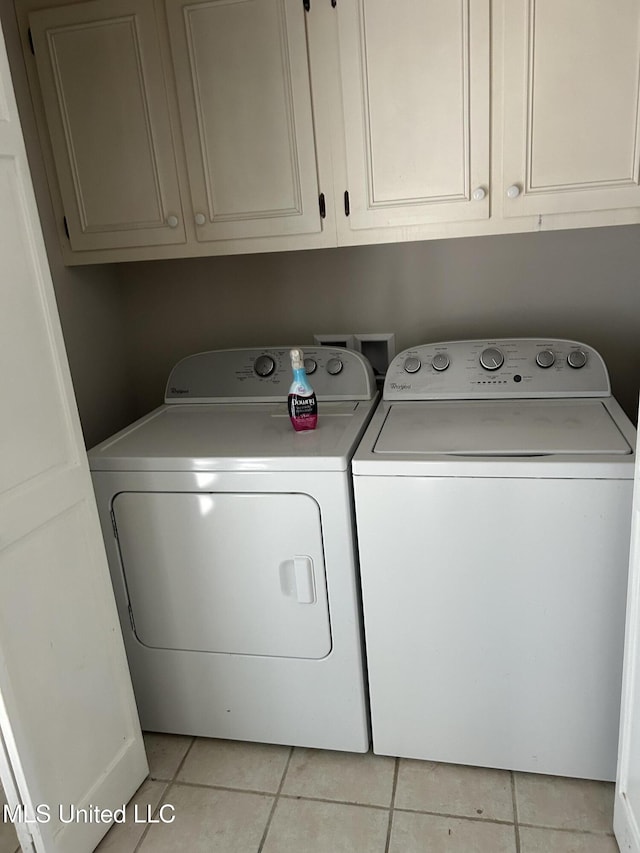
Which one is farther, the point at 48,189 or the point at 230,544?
the point at 48,189

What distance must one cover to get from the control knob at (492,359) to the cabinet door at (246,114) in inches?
25.2

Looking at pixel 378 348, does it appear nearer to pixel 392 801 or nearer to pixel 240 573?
pixel 240 573

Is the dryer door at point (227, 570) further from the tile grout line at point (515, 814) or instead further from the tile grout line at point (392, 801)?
the tile grout line at point (515, 814)

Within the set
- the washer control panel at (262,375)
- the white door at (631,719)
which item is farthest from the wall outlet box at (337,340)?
the white door at (631,719)

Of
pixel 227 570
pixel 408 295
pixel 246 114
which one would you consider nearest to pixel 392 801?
pixel 227 570

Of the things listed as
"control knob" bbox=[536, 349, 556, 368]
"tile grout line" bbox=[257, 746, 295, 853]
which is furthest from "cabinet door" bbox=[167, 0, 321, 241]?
"tile grout line" bbox=[257, 746, 295, 853]

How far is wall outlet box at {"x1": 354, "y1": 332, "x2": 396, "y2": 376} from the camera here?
2.33 m

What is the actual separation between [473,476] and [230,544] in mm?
675

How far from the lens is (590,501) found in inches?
60.0

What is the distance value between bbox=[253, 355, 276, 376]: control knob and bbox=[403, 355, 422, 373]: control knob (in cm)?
44

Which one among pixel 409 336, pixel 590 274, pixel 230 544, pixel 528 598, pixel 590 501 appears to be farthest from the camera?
pixel 409 336

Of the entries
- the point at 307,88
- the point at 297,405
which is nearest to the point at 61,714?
the point at 297,405

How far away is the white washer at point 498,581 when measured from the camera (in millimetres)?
1553

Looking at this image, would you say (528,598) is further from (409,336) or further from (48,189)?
(48,189)
